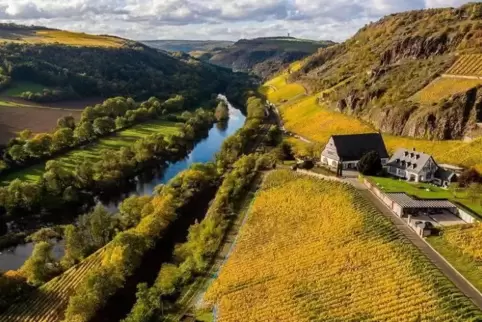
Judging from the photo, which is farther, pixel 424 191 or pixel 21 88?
pixel 21 88

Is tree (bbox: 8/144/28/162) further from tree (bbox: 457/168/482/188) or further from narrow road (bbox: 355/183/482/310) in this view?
tree (bbox: 457/168/482/188)

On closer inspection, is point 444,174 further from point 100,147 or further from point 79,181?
point 100,147

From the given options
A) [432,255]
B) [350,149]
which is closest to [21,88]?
[350,149]

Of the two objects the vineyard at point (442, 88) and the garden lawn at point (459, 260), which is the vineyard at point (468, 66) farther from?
the garden lawn at point (459, 260)

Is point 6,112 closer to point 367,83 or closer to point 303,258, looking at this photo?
point 367,83

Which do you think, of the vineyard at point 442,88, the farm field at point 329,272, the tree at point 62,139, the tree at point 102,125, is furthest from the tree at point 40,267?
the vineyard at point 442,88
